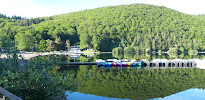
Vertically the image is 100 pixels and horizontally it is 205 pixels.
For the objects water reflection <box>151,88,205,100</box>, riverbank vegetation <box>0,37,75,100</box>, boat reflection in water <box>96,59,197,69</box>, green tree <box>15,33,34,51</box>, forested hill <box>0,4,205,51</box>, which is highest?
forested hill <box>0,4,205,51</box>

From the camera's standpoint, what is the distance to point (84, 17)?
560 ft

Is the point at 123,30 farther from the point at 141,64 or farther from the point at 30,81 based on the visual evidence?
the point at 30,81

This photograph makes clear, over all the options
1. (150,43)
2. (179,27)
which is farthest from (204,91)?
(179,27)

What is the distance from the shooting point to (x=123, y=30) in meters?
133

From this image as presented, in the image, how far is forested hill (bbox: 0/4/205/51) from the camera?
10606cm

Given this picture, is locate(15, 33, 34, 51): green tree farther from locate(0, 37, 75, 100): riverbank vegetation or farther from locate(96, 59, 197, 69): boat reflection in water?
locate(0, 37, 75, 100): riverbank vegetation

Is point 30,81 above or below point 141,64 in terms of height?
above

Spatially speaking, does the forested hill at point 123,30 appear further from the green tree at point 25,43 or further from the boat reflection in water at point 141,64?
the boat reflection in water at point 141,64

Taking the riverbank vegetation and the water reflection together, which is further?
the water reflection

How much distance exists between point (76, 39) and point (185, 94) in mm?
110620

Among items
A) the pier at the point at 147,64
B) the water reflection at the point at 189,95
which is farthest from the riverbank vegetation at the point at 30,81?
the pier at the point at 147,64

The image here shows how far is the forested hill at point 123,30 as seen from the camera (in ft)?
348

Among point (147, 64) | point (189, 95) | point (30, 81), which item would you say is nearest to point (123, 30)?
point (147, 64)

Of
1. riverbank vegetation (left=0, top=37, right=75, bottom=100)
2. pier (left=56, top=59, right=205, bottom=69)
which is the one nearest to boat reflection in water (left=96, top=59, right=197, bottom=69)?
pier (left=56, top=59, right=205, bottom=69)
